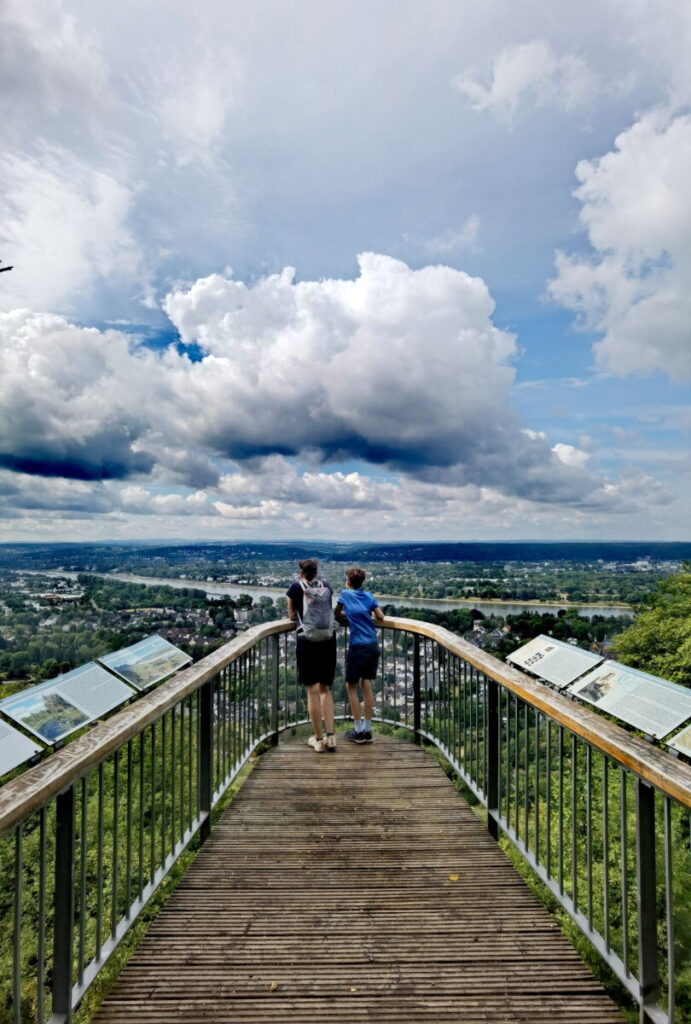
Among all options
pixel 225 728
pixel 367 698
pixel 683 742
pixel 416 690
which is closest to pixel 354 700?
pixel 367 698

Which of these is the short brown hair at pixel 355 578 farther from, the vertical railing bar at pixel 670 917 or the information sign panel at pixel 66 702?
the vertical railing bar at pixel 670 917

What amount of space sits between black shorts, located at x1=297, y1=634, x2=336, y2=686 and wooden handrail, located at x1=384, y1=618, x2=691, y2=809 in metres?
1.43

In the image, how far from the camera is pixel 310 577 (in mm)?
4746

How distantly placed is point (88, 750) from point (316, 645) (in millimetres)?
2780

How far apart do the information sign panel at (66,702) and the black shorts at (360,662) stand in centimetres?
270

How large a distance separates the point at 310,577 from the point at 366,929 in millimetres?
2739

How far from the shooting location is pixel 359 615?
15.9 feet

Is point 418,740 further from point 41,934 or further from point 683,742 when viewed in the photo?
point 41,934

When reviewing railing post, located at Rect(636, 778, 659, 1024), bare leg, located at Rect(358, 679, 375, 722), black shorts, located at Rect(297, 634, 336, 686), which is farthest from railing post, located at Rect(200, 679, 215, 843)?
railing post, located at Rect(636, 778, 659, 1024)

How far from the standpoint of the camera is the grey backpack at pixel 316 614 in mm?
4531

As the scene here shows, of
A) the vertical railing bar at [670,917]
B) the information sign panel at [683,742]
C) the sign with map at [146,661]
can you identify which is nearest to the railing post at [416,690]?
the sign with map at [146,661]

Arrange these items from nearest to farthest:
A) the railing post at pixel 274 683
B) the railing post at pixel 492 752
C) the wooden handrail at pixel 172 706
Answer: the wooden handrail at pixel 172 706 → the railing post at pixel 492 752 → the railing post at pixel 274 683

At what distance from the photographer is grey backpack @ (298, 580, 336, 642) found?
4531mm

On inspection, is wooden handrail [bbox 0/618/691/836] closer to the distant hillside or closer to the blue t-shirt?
the blue t-shirt
